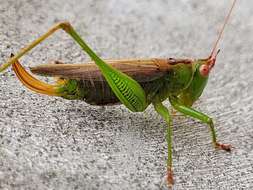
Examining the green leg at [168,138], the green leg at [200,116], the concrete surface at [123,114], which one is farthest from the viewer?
the green leg at [200,116]

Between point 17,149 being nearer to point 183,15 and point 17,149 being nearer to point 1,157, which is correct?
point 1,157

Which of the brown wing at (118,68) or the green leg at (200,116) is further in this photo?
the green leg at (200,116)

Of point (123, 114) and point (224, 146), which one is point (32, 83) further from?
point (224, 146)

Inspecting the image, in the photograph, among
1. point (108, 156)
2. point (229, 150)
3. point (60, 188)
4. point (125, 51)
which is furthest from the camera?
point (125, 51)

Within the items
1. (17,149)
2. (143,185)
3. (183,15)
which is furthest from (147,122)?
(183,15)

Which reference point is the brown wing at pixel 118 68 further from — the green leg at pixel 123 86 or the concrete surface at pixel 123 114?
the concrete surface at pixel 123 114

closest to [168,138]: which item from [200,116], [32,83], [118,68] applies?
[200,116]

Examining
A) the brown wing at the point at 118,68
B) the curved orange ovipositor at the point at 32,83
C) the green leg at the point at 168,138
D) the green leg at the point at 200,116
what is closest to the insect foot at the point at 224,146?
the green leg at the point at 200,116
